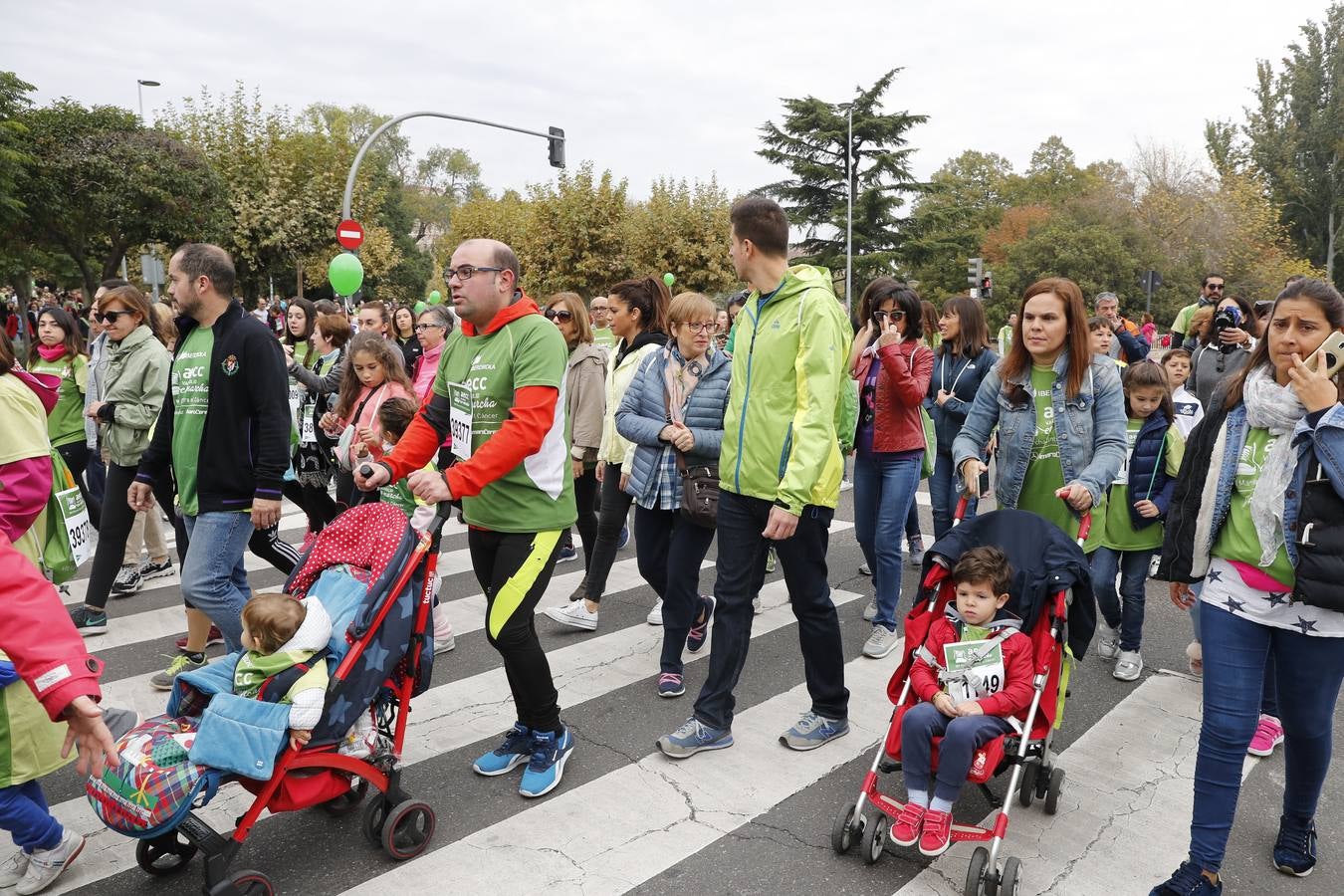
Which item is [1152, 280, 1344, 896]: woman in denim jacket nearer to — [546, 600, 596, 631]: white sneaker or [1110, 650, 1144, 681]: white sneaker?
[1110, 650, 1144, 681]: white sneaker

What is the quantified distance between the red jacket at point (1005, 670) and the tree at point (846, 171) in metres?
44.1

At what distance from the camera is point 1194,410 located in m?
6.37

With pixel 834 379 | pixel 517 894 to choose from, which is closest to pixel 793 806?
pixel 517 894

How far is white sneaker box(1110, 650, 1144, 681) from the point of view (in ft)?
17.2

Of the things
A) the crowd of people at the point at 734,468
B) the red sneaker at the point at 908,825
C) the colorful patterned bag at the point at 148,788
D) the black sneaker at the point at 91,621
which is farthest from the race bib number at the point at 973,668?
the black sneaker at the point at 91,621

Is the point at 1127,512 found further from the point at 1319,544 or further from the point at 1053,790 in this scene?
the point at 1319,544

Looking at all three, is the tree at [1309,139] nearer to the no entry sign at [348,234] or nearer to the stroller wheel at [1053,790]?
the no entry sign at [348,234]

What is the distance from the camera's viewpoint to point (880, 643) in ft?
18.2

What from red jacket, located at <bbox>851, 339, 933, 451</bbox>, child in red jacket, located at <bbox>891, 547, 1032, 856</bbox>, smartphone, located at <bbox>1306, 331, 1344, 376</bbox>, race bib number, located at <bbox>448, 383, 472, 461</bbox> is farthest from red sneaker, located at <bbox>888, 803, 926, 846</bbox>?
red jacket, located at <bbox>851, 339, 933, 451</bbox>

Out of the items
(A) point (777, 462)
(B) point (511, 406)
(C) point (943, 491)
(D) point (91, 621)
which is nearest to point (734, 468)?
(A) point (777, 462)

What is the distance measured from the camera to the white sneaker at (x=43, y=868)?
3.20 m

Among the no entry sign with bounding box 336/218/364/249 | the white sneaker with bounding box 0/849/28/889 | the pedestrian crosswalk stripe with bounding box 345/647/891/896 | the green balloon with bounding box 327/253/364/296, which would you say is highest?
the no entry sign with bounding box 336/218/364/249

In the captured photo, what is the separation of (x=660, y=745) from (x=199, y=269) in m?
3.10

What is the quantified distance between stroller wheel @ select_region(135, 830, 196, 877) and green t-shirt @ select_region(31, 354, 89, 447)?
4815 mm
